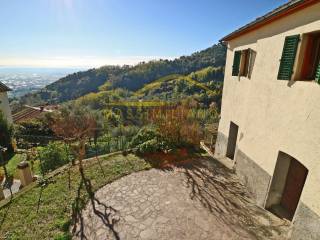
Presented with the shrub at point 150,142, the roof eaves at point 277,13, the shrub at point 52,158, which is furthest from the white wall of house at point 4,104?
the roof eaves at point 277,13

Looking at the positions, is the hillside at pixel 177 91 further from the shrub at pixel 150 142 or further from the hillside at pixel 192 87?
the shrub at pixel 150 142

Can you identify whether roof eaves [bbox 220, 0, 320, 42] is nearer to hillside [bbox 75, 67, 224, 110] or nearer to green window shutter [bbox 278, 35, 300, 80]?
green window shutter [bbox 278, 35, 300, 80]

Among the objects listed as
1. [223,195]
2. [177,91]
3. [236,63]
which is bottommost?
[177,91]

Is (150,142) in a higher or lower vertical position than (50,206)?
higher

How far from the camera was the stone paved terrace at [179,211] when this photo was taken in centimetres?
464

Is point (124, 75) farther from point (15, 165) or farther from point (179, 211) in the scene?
point (179, 211)

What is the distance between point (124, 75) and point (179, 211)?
2972 inches

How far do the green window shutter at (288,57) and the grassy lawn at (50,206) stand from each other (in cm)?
589

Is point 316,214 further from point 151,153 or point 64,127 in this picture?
point 64,127

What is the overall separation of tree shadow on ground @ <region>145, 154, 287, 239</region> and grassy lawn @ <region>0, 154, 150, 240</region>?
1.85 meters

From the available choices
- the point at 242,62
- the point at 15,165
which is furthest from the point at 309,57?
the point at 15,165

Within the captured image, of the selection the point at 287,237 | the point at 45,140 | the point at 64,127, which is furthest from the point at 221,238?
the point at 45,140

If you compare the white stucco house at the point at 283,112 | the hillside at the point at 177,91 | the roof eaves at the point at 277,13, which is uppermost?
the roof eaves at the point at 277,13

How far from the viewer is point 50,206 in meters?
5.71
